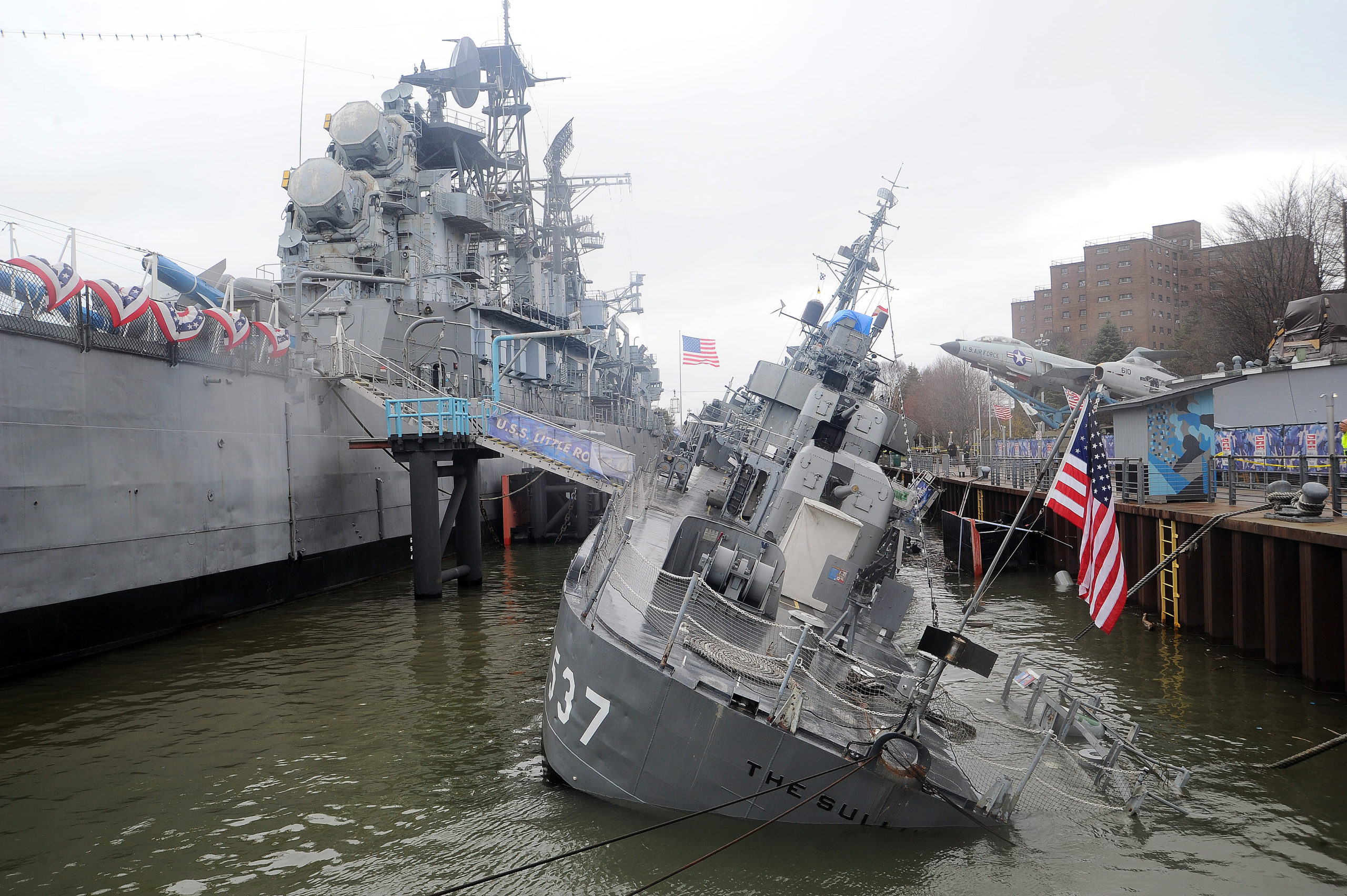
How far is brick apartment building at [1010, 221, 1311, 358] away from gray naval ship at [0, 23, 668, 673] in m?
67.9

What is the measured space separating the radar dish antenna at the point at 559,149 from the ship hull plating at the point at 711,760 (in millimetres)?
53659

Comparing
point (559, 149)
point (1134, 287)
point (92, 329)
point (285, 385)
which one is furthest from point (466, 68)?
point (1134, 287)

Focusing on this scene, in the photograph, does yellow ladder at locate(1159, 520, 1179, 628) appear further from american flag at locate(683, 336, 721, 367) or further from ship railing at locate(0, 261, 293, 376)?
american flag at locate(683, 336, 721, 367)

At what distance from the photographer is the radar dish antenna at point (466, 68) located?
42594 millimetres

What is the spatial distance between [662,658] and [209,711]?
827 cm

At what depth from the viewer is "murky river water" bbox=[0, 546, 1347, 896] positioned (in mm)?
6824

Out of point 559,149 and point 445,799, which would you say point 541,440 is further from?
point 559,149

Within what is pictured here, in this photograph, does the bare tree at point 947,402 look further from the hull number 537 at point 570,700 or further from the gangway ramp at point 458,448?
the hull number 537 at point 570,700

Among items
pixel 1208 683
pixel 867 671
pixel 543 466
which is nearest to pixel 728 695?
pixel 867 671

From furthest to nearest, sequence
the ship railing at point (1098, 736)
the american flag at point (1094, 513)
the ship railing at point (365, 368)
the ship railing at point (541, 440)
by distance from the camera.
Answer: the ship railing at point (365, 368) → the ship railing at point (541, 440) → the ship railing at point (1098, 736) → the american flag at point (1094, 513)

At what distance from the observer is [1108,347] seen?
67.1 metres

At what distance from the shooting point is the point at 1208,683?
13.0 metres

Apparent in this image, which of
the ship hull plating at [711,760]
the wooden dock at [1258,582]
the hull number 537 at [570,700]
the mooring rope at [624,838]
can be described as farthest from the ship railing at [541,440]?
the mooring rope at [624,838]

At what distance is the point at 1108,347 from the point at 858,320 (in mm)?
57057
